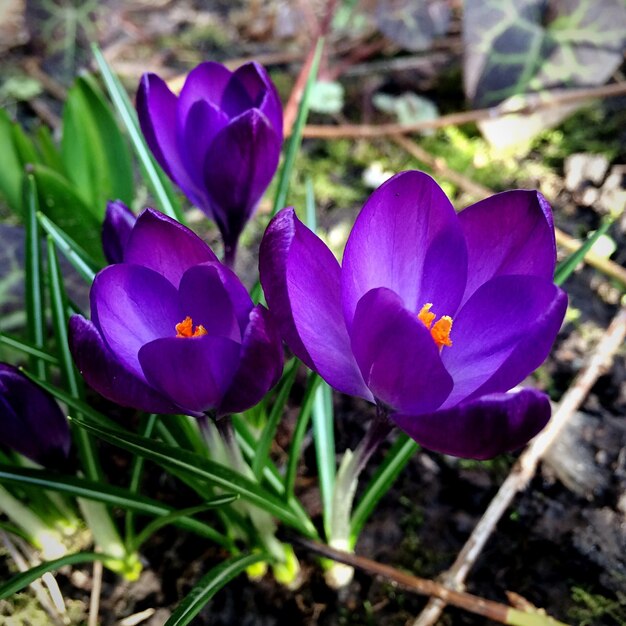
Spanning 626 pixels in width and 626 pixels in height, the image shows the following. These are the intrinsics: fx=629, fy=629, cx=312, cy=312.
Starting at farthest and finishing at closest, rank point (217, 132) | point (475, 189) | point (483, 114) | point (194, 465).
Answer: point (483, 114)
point (475, 189)
point (217, 132)
point (194, 465)

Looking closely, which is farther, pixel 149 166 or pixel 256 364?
pixel 149 166

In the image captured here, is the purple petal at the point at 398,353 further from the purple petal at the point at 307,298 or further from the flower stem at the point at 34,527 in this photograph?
the flower stem at the point at 34,527

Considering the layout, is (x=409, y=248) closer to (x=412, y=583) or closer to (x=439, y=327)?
(x=439, y=327)

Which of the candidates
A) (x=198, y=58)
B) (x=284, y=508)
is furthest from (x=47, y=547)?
(x=198, y=58)

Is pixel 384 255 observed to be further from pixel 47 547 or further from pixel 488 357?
pixel 47 547

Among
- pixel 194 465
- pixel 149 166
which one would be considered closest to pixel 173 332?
pixel 194 465

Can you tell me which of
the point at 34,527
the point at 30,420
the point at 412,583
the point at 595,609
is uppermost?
the point at 30,420
